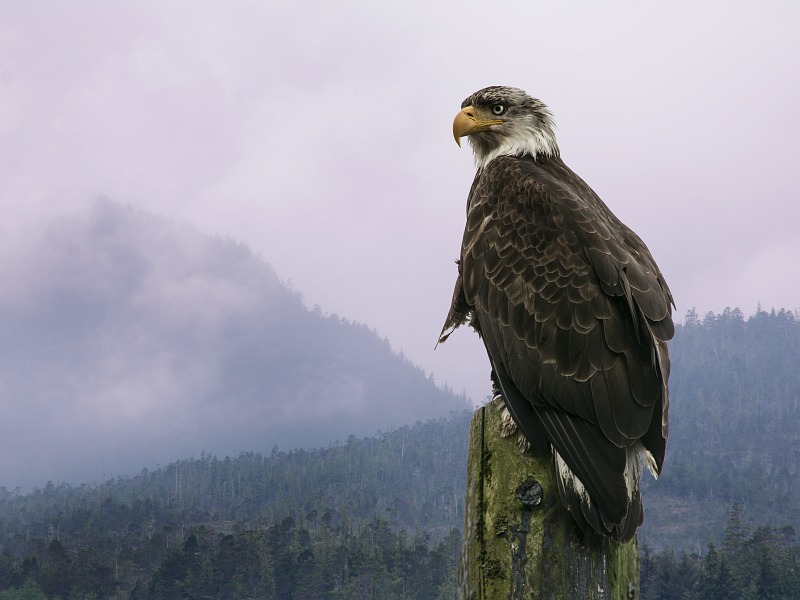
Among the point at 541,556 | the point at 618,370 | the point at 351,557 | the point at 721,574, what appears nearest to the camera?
the point at 541,556

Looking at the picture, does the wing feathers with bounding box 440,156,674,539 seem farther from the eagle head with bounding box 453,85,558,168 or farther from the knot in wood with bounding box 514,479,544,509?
the eagle head with bounding box 453,85,558,168

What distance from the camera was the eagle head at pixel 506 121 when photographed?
876 centimetres

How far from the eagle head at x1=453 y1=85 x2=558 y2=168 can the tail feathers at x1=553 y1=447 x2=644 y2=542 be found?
4.17 metres

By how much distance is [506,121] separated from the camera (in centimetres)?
883

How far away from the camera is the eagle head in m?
8.76

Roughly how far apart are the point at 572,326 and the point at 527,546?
1970mm

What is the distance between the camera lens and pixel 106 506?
167m

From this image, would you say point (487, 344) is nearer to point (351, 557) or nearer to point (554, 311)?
point (554, 311)

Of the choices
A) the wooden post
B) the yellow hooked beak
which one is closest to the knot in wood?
the wooden post

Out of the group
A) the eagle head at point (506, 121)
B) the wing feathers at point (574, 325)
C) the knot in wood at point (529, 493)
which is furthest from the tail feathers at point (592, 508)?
the eagle head at point (506, 121)

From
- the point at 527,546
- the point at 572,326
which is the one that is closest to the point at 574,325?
the point at 572,326

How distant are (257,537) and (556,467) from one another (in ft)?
459

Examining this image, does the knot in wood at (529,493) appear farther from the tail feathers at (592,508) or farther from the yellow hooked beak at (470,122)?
the yellow hooked beak at (470,122)

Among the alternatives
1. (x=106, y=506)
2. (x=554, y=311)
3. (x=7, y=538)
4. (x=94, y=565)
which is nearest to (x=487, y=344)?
(x=554, y=311)
